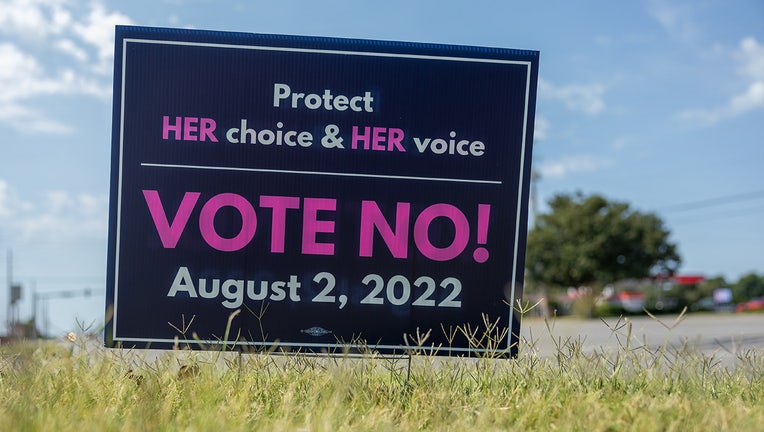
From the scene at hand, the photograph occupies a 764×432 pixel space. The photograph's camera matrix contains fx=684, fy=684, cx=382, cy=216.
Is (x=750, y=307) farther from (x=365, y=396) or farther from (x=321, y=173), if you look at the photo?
(x=365, y=396)

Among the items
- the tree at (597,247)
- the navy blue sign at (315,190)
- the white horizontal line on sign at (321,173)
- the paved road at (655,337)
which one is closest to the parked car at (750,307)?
the tree at (597,247)

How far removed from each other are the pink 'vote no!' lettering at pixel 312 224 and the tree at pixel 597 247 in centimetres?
3710

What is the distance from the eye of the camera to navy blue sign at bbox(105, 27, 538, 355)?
682cm

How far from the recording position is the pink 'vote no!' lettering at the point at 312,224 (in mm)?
6828

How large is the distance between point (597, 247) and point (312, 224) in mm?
A: 38121

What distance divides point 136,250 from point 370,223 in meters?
2.35

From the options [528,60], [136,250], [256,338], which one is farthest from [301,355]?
[528,60]

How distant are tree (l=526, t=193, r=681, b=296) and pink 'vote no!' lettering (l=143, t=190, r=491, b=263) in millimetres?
37099

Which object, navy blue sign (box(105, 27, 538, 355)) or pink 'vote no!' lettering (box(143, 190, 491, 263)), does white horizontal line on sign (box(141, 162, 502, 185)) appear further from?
pink 'vote no!' lettering (box(143, 190, 491, 263))

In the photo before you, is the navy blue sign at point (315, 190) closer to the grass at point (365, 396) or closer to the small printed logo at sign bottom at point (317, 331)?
the small printed logo at sign bottom at point (317, 331)

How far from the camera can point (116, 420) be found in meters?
4.70

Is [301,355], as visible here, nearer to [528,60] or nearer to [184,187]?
[184,187]

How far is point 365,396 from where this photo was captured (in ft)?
17.8

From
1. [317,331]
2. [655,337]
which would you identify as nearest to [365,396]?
[317,331]
